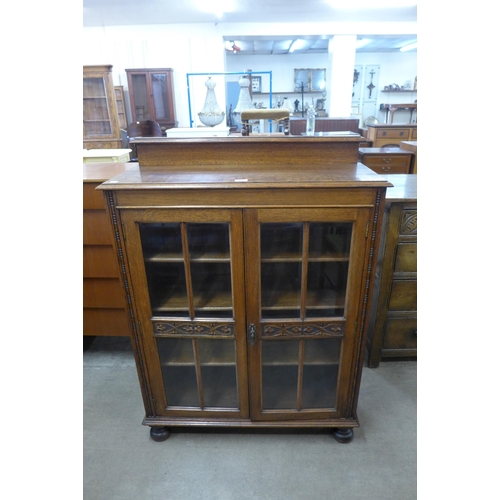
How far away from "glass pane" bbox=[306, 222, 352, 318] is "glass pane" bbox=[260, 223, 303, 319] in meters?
0.05

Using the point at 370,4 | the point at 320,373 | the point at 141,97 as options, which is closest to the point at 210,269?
the point at 320,373

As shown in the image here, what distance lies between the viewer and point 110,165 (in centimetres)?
194

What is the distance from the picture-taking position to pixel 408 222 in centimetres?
159

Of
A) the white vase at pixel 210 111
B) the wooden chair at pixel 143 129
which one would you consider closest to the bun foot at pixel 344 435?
the white vase at pixel 210 111

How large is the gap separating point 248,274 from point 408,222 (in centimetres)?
89

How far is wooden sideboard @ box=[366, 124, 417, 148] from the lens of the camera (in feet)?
15.7

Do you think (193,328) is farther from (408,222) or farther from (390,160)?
(390,160)

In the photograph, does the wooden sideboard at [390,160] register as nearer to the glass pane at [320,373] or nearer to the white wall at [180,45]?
the glass pane at [320,373]

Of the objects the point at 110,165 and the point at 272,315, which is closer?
the point at 272,315

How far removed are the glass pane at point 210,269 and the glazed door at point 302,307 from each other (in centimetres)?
9

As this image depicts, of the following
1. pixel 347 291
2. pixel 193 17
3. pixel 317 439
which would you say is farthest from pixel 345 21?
pixel 317 439

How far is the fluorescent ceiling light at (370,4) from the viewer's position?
432 cm

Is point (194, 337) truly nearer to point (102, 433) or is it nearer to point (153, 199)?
point (153, 199)
